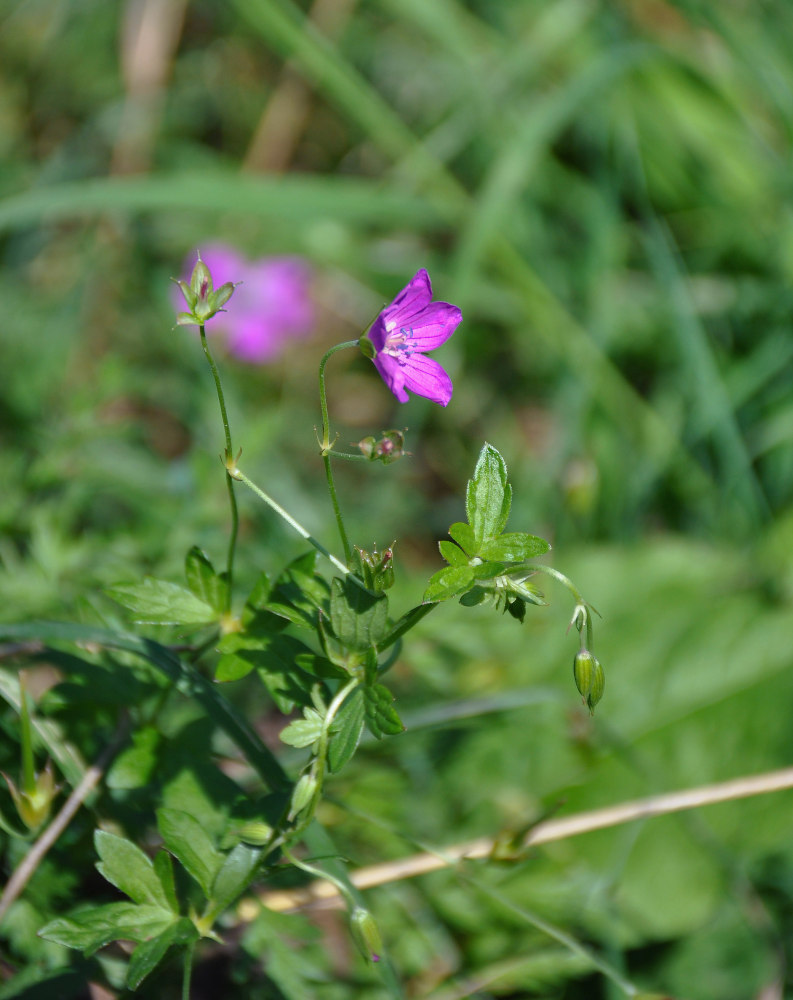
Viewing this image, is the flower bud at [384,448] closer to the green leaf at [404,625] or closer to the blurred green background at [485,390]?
the green leaf at [404,625]

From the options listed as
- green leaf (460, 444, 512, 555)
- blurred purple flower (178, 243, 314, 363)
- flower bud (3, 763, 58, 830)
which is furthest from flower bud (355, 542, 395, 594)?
blurred purple flower (178, 243, 314, 363)

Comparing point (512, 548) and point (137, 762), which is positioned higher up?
point (512, 548)

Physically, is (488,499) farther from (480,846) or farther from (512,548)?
(480,846)

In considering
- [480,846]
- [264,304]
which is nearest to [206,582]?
[480,846]

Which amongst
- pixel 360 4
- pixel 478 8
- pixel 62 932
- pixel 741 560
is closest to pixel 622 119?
pixel 478 8

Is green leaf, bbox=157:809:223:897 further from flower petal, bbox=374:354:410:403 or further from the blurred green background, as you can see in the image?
flower petal, bbox=374:354:410:403

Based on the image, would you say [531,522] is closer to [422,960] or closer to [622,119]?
[422,960]

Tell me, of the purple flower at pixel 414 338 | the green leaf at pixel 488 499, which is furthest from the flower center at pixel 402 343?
the green leaf at pixel 488 499
